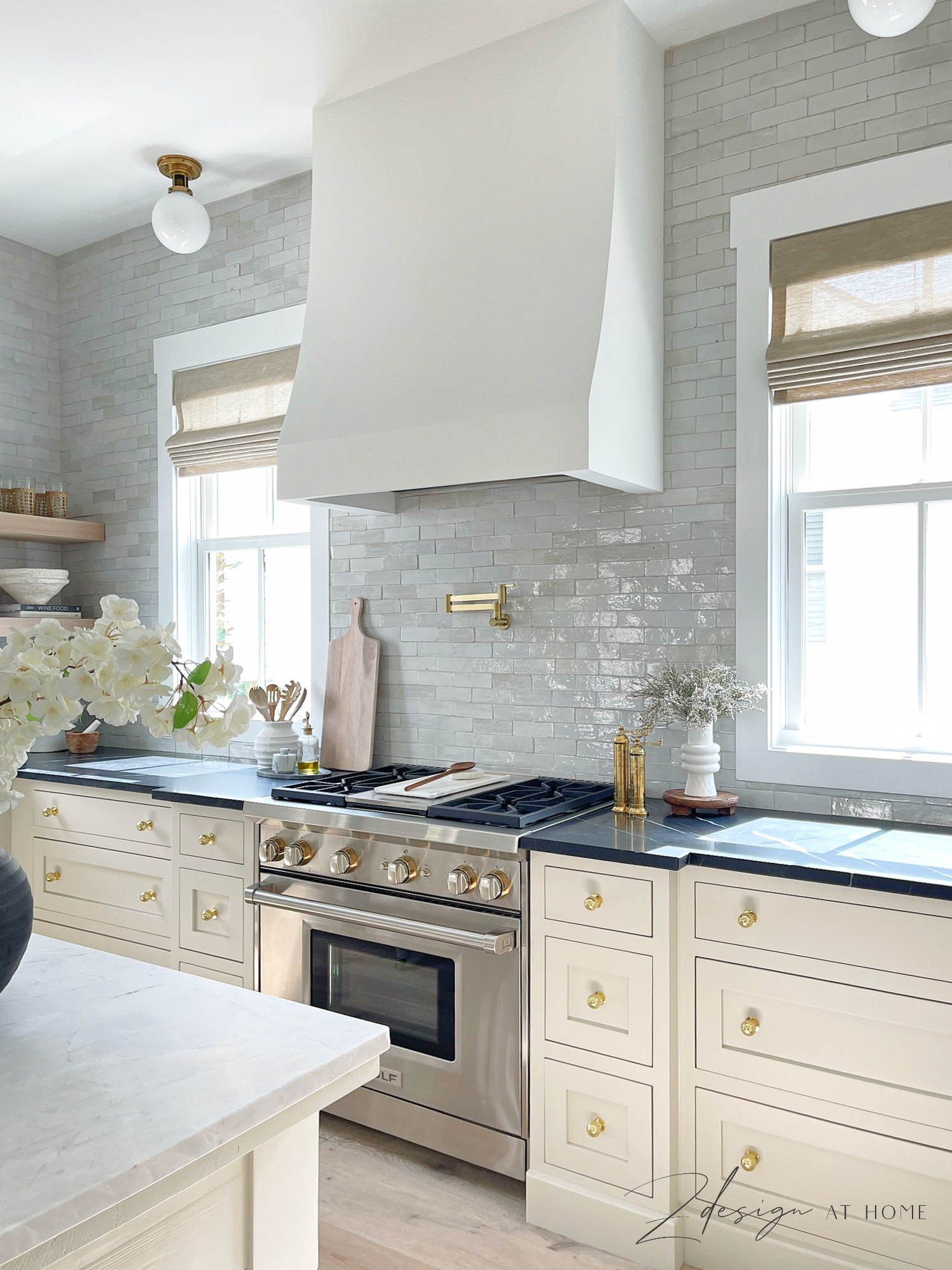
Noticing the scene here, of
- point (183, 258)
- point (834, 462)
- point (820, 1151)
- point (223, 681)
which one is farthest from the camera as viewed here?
point (183, 258)

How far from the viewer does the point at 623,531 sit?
118 inches

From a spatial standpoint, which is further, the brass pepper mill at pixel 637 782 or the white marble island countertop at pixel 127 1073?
the brass pepper mill at pixel 637 782

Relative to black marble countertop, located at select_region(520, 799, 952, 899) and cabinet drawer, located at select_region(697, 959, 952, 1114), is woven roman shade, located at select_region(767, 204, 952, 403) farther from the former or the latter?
cabinet drawer, located at select_region(697, 959, 952, 1114)

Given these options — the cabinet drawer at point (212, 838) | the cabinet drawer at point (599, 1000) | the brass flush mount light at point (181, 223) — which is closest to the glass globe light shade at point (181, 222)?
the brass flush mount light at point (181, 223)

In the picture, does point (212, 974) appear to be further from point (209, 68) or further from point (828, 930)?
point (209, 68)

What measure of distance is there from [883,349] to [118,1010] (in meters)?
2.40

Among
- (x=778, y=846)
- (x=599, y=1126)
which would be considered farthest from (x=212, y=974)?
(x=778, y=846)

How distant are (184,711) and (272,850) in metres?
1.89

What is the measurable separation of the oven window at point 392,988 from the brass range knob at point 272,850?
9.8 inches

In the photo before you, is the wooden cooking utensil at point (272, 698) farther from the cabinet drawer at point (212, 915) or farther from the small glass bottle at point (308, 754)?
the cabinet drawer at point (212, 915)

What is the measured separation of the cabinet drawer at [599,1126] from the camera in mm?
2242

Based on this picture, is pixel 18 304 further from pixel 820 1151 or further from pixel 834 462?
→ pixel 820 1151

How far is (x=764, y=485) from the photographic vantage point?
9.00ft

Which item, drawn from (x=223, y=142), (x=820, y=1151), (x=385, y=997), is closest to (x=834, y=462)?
(x=820, y=1151)
